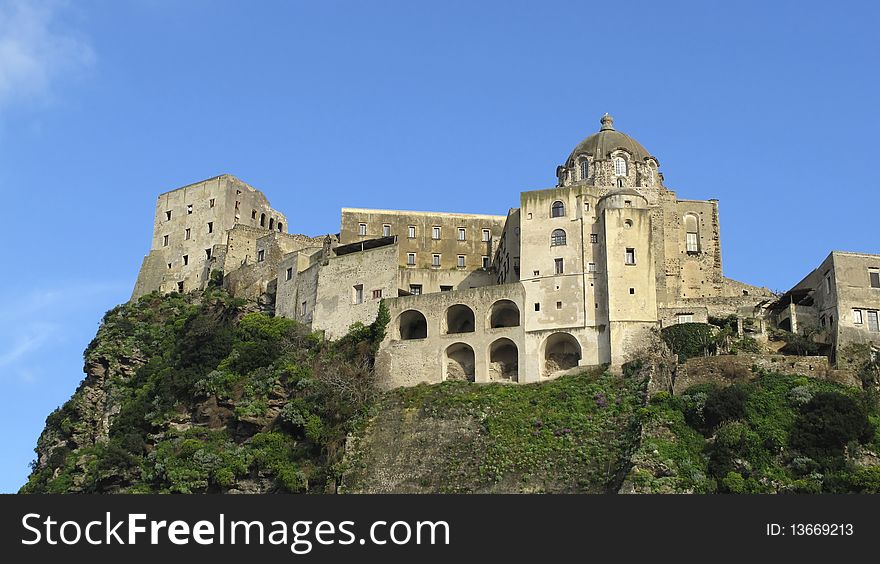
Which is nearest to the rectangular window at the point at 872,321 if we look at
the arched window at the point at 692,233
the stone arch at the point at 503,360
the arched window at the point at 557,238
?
the arched window at the point at 692,233

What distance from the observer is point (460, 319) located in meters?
71.7

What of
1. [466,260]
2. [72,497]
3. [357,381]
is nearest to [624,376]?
[357,381]

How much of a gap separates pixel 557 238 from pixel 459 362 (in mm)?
8364

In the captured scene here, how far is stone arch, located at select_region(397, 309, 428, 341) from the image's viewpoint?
231 ft

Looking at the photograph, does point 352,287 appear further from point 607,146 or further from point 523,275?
point 607,146

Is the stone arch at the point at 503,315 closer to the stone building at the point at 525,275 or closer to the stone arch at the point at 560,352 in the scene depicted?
the stone building at the point at 525,275

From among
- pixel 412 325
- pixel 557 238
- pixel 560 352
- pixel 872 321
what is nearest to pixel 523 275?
pixel 557 238

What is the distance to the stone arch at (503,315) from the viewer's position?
227 feet

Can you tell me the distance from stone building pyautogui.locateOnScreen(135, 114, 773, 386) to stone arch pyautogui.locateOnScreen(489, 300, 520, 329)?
0.08 metres

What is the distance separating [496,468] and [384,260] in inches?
728

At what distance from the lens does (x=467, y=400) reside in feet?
209

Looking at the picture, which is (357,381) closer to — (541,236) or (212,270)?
(541,236)

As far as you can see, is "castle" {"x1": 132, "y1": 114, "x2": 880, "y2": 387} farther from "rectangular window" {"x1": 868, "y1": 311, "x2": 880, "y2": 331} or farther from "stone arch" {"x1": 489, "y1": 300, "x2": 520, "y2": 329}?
"rectangular window" {"x1": 868, "y1": 311, "x2": 880, "y2": 331}

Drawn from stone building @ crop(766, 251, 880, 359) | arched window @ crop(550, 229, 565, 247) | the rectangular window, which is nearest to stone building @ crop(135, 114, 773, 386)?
arched window @ crop(550, 229, 565, 247)
